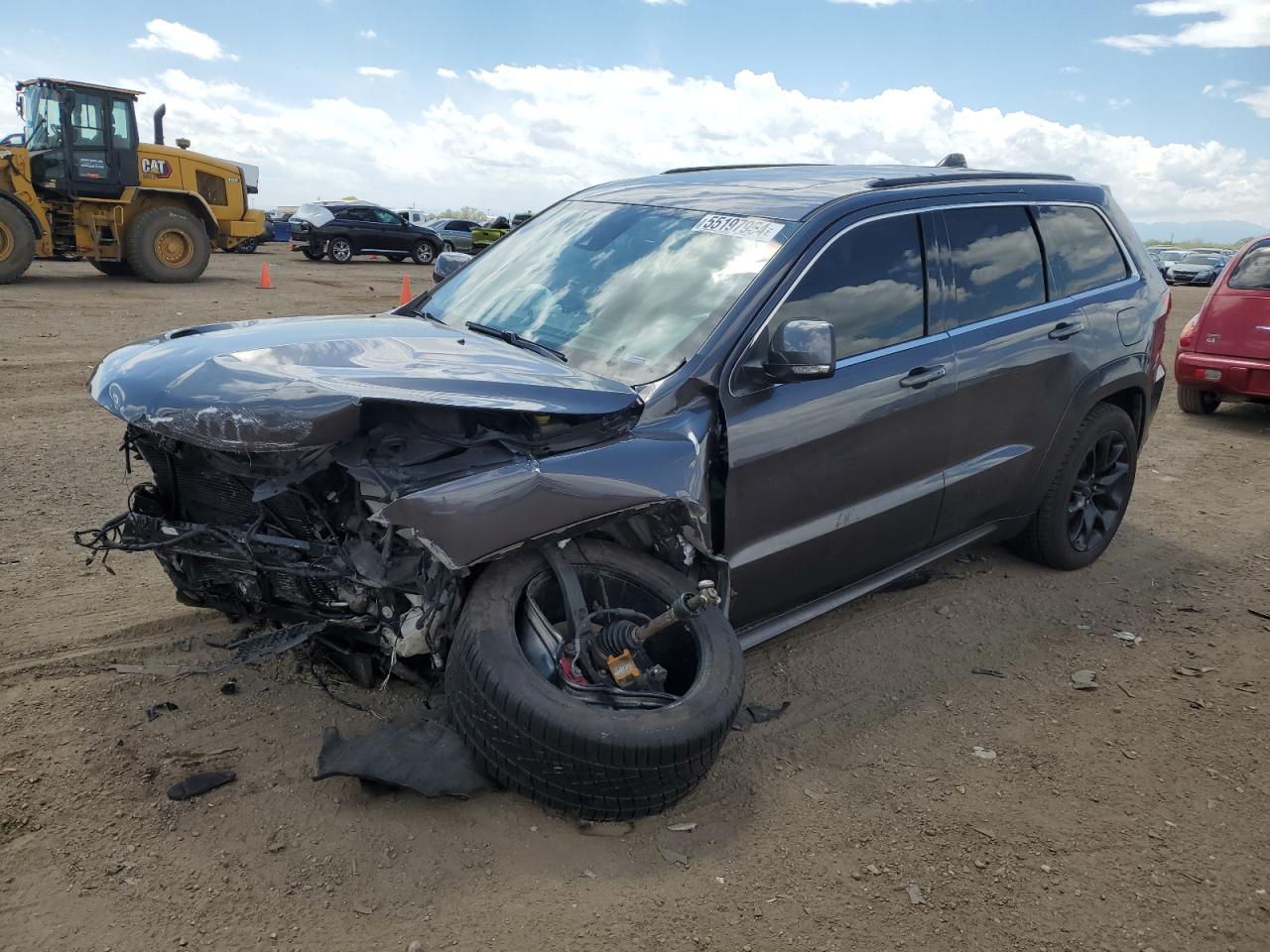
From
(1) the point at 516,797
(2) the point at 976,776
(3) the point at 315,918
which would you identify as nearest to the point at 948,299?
(2) the point at 976,776

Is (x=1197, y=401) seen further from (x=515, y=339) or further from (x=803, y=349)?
(x=515, y=339)

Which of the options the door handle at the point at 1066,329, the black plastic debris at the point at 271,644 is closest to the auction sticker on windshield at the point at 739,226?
the door handle at the point at 1066,329

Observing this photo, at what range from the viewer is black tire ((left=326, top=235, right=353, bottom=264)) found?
26.1 metres

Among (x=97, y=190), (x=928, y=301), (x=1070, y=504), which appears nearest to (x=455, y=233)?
(x=97, y=190)

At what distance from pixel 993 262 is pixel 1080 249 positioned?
81 cm

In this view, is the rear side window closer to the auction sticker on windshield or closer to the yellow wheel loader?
the auction sticker on windshield

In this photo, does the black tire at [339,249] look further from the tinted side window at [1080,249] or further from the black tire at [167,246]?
the tinted side window at [1080,249]

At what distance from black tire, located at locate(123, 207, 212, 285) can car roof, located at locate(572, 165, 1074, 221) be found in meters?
14.4

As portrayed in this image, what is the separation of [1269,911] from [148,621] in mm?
3991

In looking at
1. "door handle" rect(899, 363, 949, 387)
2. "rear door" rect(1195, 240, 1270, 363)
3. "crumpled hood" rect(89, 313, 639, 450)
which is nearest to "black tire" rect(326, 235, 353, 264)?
"rear door" rect(1195, 240, 1270, 363)

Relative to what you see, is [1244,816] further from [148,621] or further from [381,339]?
[148,621]

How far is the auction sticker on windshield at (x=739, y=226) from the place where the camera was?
363cm

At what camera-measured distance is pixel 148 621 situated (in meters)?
3.99

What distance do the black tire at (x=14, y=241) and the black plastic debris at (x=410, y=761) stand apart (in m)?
14.7
